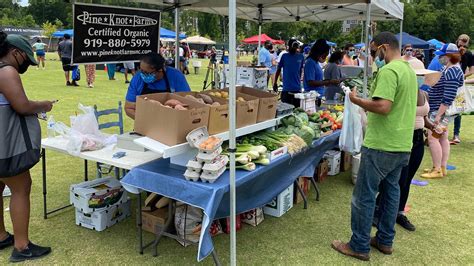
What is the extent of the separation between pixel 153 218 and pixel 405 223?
2443 mm

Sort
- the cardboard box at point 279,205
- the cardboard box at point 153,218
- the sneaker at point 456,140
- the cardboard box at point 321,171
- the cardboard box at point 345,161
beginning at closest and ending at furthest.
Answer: the cardboard box at point 153,218 → the cardboard box at point 279,205 → the cardboard box at point 321,171 → the cardboard box at point 345,161 → the sneaker at point 456,140

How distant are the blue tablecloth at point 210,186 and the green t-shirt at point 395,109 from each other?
0.80m

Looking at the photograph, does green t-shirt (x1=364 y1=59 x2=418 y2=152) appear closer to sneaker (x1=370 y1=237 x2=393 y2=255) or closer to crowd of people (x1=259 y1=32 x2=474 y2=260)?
crowd of people (x1=259 y1=32 x2=474 y2=260)

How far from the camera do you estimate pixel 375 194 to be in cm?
290

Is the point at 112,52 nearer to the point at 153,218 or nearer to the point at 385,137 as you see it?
the point at 153,218

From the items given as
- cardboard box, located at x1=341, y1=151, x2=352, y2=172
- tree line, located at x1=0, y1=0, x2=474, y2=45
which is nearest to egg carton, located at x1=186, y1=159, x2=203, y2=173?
cardboard box, located at x1=341, y1=151, x2=352, y2=172

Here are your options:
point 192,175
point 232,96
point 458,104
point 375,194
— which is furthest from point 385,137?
point 458,104

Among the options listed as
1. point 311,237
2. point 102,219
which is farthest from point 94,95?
point 311,237

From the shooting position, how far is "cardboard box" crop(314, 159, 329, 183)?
4953 mm

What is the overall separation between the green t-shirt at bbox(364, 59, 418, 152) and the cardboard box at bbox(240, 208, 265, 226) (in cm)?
132

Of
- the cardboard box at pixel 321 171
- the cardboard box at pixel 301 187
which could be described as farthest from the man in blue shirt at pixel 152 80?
the cardboard box at pixel 321 171

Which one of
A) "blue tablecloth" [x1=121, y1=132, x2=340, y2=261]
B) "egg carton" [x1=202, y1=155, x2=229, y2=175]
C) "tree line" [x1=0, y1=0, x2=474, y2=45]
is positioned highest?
"tree line" [x1=0, y1=0, x2=474, y2=45]

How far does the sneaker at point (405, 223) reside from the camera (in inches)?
144

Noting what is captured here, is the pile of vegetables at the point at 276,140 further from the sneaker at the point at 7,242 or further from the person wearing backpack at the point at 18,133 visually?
the sneaker at the point at 7,242
